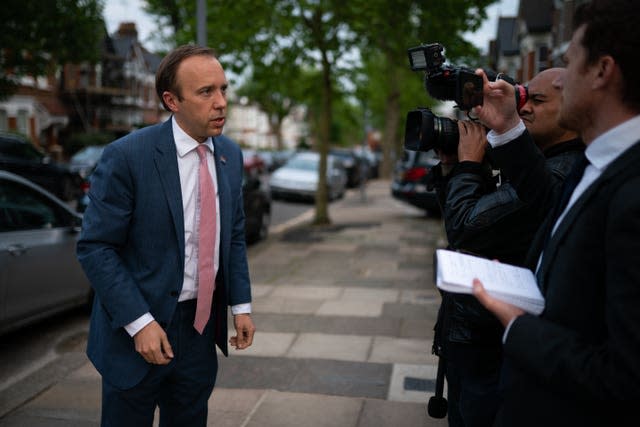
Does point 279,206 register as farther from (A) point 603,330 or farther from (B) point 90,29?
(A) point 603,330

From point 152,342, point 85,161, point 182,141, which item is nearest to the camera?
point 152,342

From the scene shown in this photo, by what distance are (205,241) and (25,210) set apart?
3.39 m

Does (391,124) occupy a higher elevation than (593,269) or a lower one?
lower

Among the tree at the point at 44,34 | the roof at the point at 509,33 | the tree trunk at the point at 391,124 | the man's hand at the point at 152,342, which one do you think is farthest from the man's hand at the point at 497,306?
the tree trunk at the point at 391,124

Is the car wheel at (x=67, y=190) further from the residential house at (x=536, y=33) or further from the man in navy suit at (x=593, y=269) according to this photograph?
the man in navy suit at (x=593, y=269)

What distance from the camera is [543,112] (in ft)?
7.34

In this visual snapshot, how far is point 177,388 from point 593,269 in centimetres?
159

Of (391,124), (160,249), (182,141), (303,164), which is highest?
(182,141)

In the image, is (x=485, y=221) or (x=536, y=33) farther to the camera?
(x=536, y=33)

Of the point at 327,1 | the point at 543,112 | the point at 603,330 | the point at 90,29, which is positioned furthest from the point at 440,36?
the point at 90,29

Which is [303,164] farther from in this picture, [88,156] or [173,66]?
[173,66]

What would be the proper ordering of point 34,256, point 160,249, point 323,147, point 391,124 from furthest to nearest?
point 391,124 → point 323,147 → point 34,256 → point 160,249

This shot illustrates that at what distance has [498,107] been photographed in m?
1.88

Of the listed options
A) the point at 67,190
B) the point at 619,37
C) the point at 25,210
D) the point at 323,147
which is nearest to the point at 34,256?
the point at 25,210
